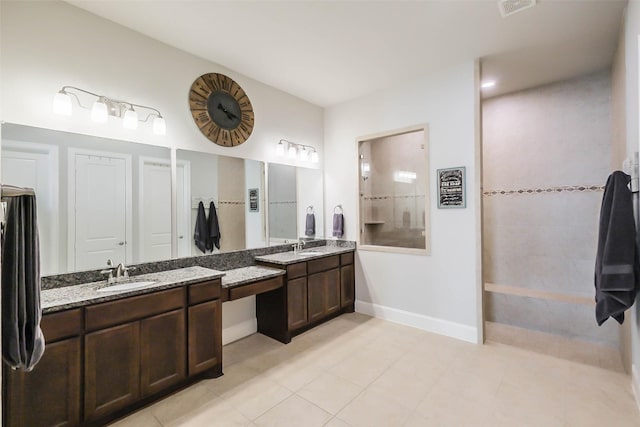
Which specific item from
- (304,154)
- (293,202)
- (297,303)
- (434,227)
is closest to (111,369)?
(297,303)

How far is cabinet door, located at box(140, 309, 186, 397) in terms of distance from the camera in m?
2.02

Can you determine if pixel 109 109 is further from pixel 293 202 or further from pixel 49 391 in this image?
pixel 293 202

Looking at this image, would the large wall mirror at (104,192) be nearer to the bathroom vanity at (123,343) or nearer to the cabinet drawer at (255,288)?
the bathroom vanity at (123,343)

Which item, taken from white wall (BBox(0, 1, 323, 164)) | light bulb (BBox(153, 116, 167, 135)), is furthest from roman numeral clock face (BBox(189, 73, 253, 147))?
light bulb (BBox(153, 116, 167, 135))

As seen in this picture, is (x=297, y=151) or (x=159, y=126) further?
(x=297, y=151)

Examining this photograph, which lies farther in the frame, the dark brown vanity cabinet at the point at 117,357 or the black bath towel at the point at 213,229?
the black bath towel at the point at 213,229

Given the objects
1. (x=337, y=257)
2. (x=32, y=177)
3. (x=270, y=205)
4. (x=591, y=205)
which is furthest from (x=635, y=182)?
(x=32, y=177)

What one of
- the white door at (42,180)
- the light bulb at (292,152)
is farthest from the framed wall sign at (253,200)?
the white door at (42,180)

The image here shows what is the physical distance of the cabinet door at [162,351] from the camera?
6.62 feet

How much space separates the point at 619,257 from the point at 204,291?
2.89 meters

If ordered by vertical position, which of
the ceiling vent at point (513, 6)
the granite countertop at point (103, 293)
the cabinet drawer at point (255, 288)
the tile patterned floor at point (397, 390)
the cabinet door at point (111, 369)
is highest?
the ceiling vent at point (513, 6)

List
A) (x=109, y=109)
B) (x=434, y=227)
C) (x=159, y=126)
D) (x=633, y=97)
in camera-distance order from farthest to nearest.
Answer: (x=434, y=227), (x=159, y=126), (x=109, y=109), (x=633, y=97)

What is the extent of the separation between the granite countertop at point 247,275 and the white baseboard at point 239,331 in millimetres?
605

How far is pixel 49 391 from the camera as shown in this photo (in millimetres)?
1673
